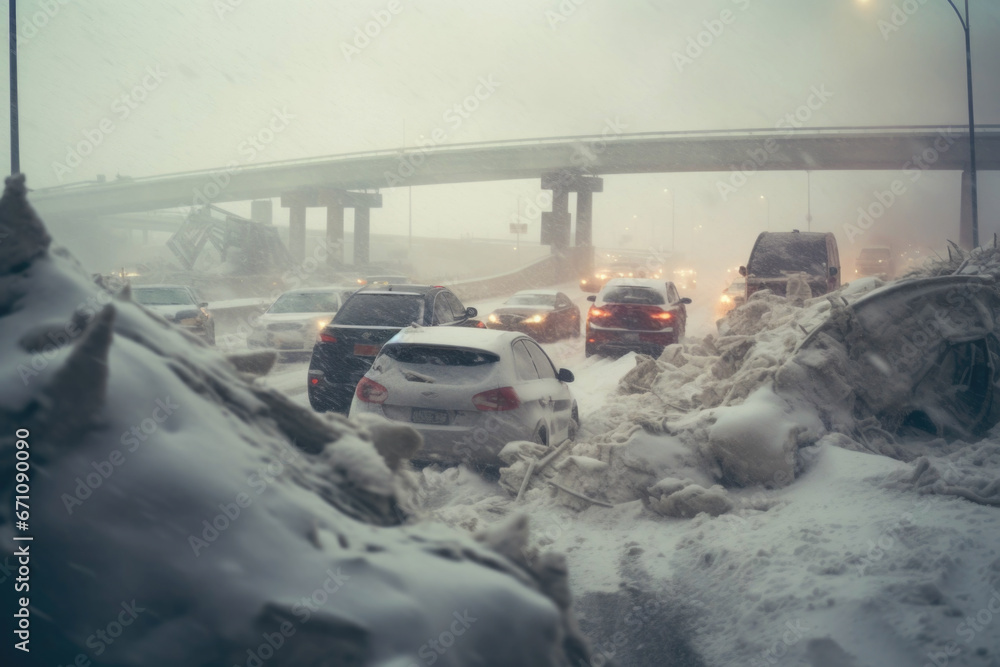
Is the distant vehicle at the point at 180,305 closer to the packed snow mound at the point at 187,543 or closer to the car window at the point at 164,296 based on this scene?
the car window at the point at 164,296

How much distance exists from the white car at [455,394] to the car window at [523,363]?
0.08 feet

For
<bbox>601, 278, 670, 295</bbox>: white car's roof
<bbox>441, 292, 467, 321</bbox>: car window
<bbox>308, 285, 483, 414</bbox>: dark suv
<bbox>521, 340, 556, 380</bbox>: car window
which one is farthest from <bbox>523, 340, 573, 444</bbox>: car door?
<bbox>601, 278, 670, 295</bbox>: white car's roof

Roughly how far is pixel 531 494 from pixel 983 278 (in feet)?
17.1

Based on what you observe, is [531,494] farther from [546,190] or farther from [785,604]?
[546,190]

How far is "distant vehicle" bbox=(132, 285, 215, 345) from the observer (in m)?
15.8

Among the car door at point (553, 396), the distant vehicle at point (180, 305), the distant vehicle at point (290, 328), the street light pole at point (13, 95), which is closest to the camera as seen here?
the car door at point (553, 396)

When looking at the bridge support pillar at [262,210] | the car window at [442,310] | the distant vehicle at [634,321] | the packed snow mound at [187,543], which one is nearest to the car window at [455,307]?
the car window at [442,310]

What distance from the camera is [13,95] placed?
716 inches

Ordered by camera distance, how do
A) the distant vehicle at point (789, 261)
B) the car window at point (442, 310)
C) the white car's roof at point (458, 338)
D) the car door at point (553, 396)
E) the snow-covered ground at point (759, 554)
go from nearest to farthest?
the snow-covered ground at point (759, 554)
the white car's roof at point (458, 338)
the car door at point (553, 396)
the car window at point (442, 310)
the distant vehicle at point (789, 261)

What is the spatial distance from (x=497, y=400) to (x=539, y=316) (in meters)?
12.8

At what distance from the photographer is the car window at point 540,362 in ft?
26.5

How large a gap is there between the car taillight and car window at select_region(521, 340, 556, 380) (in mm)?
1146

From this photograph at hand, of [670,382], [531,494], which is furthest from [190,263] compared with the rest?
[531,494]

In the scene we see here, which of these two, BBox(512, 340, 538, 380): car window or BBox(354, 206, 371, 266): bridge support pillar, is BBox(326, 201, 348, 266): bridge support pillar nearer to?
BBox(354, 206, 371, 266): bridge support pillar
